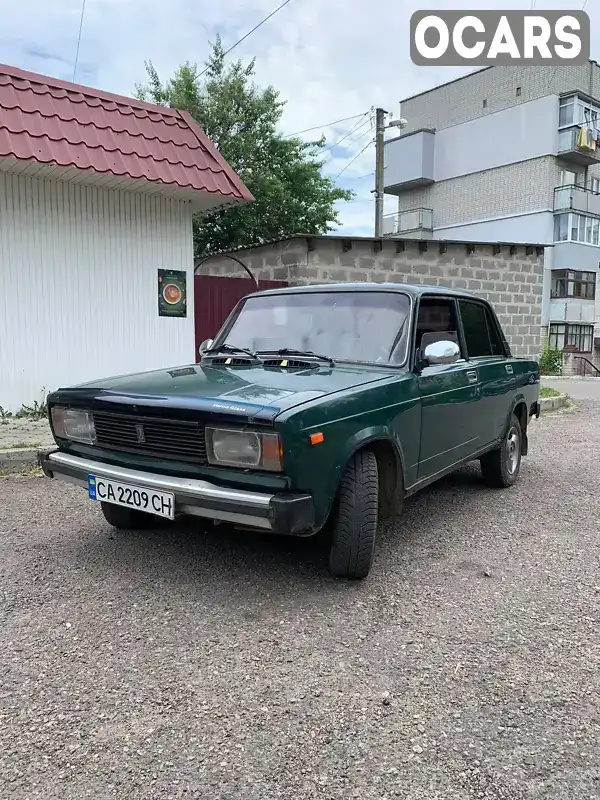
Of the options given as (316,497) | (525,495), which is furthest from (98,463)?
(525,495)

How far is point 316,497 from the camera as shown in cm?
304

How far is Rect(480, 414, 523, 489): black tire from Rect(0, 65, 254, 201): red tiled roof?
4.89 meters

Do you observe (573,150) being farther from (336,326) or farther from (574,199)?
(336,326)

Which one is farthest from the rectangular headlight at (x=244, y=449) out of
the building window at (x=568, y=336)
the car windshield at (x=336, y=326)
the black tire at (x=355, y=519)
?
the building window at (x=568, y=336)

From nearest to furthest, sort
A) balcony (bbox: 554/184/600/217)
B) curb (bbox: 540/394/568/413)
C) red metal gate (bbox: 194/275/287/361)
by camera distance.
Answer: red metal gate (bbox: 194/275/287/361), curb (bbox: 540/394/568/413), balcony (bbox: 554/184/600/217)

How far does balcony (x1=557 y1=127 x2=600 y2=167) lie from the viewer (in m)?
31.9

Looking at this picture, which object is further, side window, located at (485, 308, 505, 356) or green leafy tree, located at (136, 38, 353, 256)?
green leafy tree, located at (136, 38, 353, 256)

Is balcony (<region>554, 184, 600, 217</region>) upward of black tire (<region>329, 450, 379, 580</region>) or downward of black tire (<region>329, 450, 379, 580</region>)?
upward

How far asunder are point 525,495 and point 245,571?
293cm

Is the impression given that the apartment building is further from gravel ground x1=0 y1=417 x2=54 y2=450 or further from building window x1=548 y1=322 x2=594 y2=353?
gravel ground x1=0 y1=417 x2=54 y2=450

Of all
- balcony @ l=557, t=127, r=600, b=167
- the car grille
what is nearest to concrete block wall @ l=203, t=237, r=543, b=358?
the car grille

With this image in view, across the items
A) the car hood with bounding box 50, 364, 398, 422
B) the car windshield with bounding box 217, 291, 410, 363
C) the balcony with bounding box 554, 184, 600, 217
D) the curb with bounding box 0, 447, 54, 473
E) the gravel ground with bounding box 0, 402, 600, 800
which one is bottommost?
the gravel ground with bounding box 0, 402, 600, 800

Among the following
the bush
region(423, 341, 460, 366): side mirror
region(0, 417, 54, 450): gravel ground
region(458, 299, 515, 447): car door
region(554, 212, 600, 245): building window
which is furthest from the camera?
region(554, 212, 600, 245): building window

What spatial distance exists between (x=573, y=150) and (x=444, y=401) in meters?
32.9
